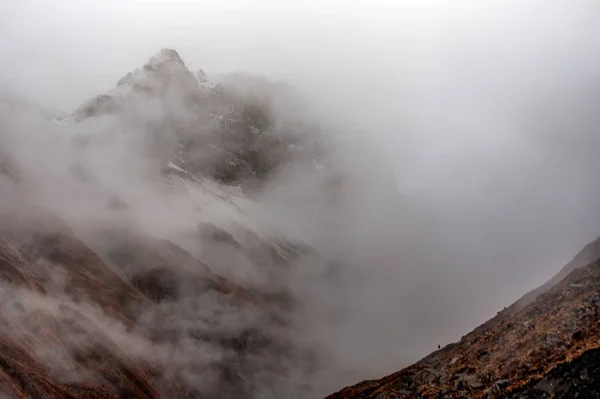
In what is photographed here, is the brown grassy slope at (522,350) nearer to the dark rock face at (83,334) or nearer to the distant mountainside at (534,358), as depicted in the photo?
the distant mountainside at (534,358)

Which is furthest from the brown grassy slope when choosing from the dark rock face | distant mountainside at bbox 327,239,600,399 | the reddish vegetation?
the dark rock face

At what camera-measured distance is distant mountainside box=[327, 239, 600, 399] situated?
39062mm

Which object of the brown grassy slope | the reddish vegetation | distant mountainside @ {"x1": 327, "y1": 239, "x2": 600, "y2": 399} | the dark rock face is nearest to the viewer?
distant mountainside @ {"x1": 327, "y1": 239, "x2": 600, "y2": 399}

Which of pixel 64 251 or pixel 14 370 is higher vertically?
pixel 64 251

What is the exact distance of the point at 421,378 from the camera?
58.9 meters

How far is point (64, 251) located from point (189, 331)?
200 feet

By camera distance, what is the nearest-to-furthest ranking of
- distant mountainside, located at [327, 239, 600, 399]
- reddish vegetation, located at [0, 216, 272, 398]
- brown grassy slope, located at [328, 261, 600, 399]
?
distant mountainside, located at [327, 239, 600, 399], brown grassy slope, located at [328, 261, 600, 399], reddish vegetation, located at [0, 216, 272, 398]

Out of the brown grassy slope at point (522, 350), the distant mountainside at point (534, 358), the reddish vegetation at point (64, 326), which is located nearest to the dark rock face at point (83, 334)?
the reddish vegetation at point (64, 326)

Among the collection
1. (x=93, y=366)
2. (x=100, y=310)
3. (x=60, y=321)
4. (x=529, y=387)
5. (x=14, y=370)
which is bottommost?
(x=529, y=387)

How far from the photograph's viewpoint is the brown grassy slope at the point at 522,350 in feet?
140

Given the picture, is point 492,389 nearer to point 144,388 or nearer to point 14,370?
point 14,370

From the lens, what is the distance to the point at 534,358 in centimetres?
4528

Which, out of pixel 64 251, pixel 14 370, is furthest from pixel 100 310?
pixel 14 370

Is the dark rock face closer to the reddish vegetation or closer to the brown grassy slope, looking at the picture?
the reddish vegetation
